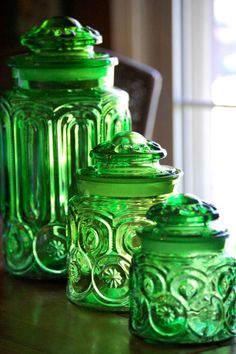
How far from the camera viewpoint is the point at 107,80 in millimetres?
1114

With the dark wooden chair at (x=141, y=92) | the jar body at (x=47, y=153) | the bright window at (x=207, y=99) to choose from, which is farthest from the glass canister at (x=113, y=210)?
the bright window at (x=207, y=99)

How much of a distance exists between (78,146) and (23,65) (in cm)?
12

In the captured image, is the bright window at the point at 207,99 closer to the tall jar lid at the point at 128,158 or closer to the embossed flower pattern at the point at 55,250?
the embossed flower pattern at the point at 55,250

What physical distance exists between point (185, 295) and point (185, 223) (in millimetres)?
65

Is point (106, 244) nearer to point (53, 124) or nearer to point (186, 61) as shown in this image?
point (53, 124)

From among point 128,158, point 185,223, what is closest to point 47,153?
point 128,158

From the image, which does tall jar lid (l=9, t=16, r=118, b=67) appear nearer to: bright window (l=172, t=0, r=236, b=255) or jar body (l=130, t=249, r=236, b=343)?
jar body (l=130, t=249, r=236, b=343)

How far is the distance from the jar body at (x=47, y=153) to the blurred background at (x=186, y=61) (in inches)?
72.2

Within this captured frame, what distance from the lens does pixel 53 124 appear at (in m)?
1.09

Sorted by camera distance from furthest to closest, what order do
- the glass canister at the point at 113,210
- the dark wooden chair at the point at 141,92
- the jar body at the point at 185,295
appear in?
the dark wooden chair at the point at 141,92
the glass canister at the point at 113,210
the jar body at the point at 185,295

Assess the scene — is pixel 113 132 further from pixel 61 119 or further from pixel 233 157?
pixel 233 157

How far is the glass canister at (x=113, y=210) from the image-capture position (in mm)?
958

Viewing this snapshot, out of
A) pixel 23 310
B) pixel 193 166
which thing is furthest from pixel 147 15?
pixel 23 310

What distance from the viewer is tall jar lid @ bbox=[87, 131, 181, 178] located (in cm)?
97
